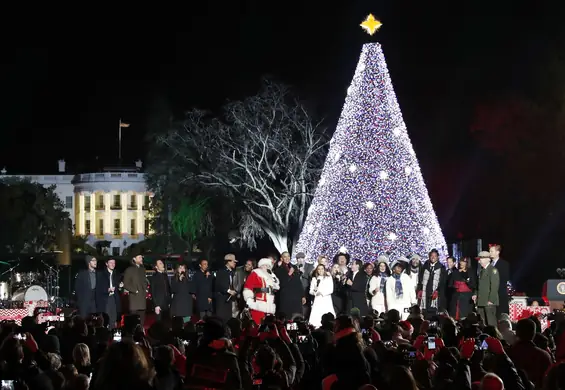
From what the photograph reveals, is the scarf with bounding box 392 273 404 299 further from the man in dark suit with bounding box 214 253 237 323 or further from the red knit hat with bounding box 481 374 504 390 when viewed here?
the red knit hat with bounding box 481 374 504 390

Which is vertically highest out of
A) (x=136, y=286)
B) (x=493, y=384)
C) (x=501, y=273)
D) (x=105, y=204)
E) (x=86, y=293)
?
(x=105, y=204)

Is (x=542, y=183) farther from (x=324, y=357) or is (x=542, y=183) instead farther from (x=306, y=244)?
(x=324, y=357)

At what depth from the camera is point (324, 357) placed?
35.8ft

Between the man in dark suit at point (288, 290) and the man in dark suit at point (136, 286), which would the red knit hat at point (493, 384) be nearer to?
the man in dark suit at point (136, 286)

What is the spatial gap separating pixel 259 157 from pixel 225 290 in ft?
116

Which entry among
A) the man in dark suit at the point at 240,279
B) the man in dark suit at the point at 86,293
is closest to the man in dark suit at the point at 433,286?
the man in dark suit at the point at 240,279

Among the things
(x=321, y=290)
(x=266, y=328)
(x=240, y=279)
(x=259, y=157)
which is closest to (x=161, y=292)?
(x=240, y=279)

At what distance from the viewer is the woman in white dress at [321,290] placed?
2447 centimetres

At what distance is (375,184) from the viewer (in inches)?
1367

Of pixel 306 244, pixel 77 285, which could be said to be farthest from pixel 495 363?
pixel 306 244

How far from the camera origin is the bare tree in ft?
187

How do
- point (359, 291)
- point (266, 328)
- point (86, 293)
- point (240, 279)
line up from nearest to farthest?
point (266, 328), point (86, 293), point (240, 279), point (359, 291)

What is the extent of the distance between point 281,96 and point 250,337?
44.3 meters

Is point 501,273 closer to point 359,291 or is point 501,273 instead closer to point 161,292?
point 359,291
